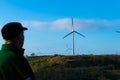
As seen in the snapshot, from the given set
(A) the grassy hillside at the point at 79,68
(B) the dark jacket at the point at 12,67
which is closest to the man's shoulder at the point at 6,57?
(B) the dark jacket at the point at 12,67

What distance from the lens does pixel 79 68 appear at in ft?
169

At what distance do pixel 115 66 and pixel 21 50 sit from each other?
49.6 metres

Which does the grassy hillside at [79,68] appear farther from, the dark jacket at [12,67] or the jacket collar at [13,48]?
the dark jacket at [12,67]

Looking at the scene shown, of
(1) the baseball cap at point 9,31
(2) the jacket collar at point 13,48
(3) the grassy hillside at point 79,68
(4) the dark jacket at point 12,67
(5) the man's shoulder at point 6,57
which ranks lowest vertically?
(3) the grassy hillside at point 79,68

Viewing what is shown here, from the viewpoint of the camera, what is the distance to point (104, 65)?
56.4m

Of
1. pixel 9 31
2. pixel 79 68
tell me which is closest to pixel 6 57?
pixel 9 31

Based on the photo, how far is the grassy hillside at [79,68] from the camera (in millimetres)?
43625

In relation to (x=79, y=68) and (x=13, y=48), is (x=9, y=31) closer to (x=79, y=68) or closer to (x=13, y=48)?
(x=13, y=48)

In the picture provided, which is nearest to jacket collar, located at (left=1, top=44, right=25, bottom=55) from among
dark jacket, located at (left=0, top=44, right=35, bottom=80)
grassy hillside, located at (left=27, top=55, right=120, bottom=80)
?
dark jacket, located at (left=0, top=44, right=35, bottom=80)

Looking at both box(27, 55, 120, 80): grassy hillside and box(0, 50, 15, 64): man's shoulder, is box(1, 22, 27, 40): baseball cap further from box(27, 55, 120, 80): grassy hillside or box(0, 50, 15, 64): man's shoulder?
box(27, 55, 120, 80): grassy hillside

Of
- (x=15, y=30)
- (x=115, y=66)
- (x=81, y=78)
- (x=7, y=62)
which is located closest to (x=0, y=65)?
(x=7, y=62)

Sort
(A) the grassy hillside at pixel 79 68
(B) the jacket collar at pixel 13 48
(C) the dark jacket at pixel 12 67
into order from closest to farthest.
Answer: (C) the dark jacket at pixel 12 67 → (B) the jacket collar at pixel 13 48 → (A) the grassy hillside at pixel 79 68

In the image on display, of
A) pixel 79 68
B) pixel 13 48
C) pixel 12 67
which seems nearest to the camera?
pixel 12 67

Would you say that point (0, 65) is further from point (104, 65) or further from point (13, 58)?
point (104, 65)
